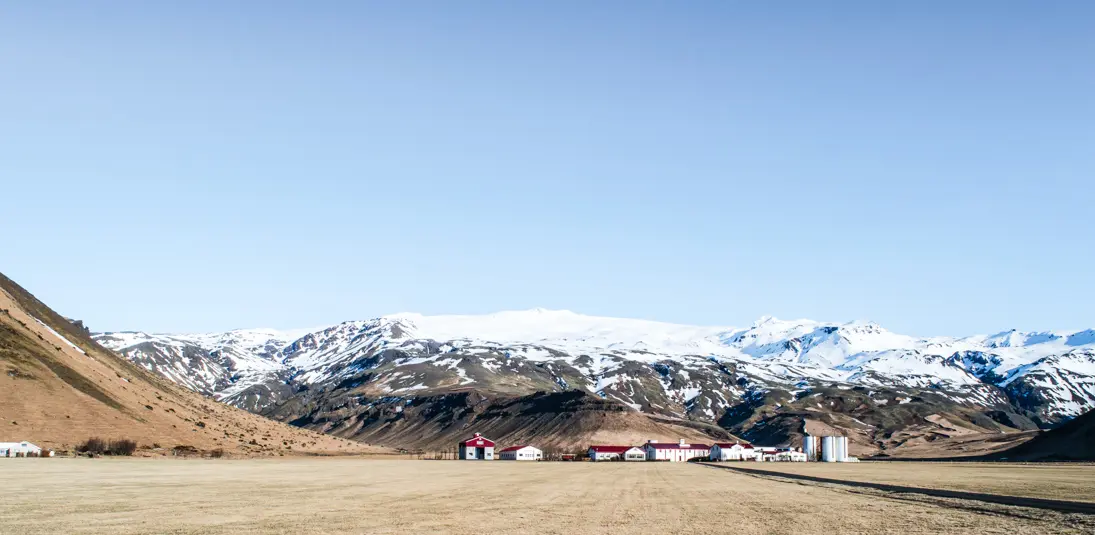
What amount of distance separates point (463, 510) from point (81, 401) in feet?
362

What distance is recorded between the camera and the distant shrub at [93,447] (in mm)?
125875

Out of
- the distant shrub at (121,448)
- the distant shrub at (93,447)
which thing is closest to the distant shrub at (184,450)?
the distant shrub at (121,448)

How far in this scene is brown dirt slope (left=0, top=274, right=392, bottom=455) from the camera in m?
130

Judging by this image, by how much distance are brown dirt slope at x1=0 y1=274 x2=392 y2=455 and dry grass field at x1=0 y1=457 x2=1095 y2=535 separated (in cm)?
5995

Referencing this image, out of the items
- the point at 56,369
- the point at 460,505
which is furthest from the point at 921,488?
the point at 56,369

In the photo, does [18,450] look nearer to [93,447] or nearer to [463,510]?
[93,447]

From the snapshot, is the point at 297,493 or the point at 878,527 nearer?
the point at 878,527

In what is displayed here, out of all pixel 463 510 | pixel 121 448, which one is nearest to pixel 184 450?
pixel 121 448

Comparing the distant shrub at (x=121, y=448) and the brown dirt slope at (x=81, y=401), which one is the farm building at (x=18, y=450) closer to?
the brown dirt slope at (x=81, y=401)

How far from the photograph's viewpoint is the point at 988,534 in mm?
41094

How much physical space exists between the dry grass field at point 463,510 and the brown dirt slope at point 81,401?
197ft

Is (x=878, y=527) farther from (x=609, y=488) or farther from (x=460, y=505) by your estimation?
(x=609, y=488)

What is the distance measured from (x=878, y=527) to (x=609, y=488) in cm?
3839

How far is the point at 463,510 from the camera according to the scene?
171 ft
